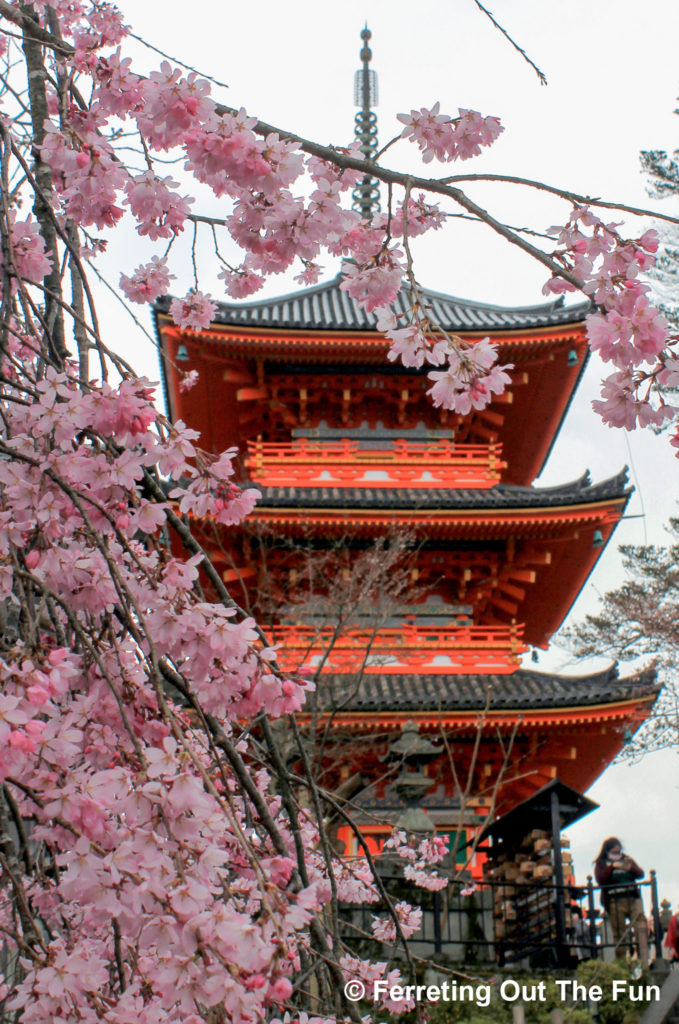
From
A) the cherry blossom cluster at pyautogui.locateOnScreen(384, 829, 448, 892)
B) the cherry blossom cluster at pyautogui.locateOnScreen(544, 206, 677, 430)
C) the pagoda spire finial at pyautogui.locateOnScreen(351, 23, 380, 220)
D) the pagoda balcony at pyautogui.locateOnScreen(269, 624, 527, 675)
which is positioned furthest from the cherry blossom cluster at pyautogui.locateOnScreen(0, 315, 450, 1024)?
the pagoda spire finial at pyautogui.locateOnScreen(351, 23, 380, 220)

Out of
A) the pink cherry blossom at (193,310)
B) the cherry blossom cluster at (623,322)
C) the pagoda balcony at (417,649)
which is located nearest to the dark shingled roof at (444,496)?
the pagoda balcony at (417,649)

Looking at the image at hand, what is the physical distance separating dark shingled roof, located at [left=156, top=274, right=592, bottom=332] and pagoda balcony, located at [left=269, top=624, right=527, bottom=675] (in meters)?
3.77

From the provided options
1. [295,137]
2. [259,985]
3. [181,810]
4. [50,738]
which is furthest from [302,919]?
[295,137]

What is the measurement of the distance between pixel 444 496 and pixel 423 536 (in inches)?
22.8

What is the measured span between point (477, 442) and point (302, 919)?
12936mm

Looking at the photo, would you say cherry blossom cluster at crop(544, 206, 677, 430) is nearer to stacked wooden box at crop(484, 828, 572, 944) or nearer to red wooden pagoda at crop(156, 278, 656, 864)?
stacked wooden box at crop(484, 828, 572, 944)

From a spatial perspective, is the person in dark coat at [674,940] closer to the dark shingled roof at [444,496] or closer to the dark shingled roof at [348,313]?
the dark shingled roof at [444,496]

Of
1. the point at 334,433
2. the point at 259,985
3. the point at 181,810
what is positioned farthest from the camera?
the point at 334,433

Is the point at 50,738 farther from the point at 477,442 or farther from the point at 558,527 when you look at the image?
the point at 477,442

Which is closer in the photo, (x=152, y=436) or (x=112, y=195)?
(x=152, y=436)

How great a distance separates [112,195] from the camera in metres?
2.45

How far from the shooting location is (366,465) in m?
13.1

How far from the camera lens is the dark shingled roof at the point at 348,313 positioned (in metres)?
12.7

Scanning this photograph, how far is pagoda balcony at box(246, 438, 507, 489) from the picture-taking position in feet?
42.6
